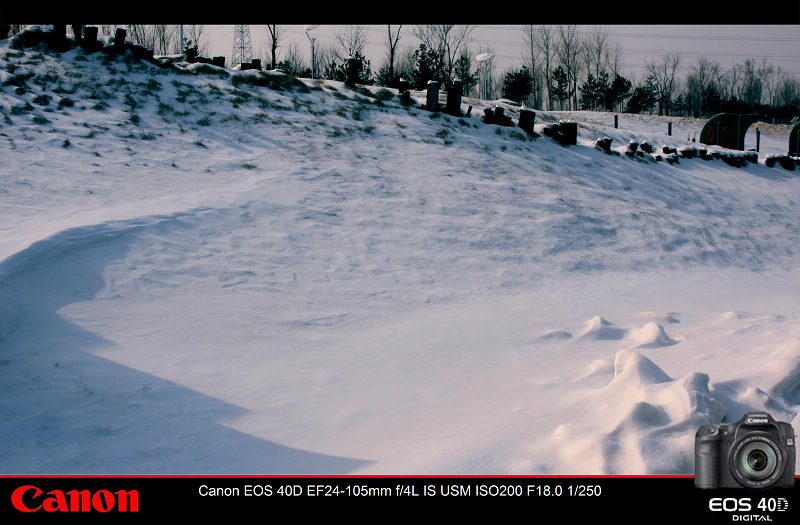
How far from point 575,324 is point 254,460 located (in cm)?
409

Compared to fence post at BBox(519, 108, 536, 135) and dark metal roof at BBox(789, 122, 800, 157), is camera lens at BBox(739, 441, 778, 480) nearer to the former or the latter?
fence post at BBox(519, 108, 536, 135)

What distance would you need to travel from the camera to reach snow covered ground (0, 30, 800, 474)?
3.86 metres

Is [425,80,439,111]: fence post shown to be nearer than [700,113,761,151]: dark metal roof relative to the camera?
Yes

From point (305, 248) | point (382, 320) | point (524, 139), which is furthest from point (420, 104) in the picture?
point (382, 320)

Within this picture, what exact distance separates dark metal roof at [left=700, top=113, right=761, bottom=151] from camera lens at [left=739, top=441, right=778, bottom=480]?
71.1 ft

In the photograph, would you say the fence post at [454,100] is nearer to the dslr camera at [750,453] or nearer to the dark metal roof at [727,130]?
the dark metal roof at [727,130]

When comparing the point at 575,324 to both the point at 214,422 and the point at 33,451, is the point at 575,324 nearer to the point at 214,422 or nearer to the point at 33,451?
the point at 214,422

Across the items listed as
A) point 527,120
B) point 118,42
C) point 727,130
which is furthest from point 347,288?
point 727,130
